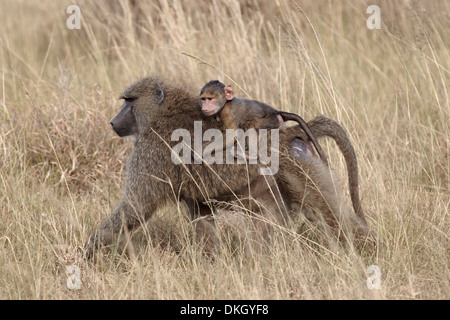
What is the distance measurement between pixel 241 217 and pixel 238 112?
0.61 meters

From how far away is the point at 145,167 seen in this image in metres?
3.70

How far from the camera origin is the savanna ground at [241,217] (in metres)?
3.25

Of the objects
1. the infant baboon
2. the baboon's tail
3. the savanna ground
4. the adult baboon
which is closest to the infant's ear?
the infant baboon

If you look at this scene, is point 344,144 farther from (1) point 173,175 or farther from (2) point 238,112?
(1) point 173,175

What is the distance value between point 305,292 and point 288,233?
0.69m

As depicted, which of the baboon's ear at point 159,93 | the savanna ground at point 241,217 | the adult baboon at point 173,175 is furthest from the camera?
the baboon's ear at point 159,93

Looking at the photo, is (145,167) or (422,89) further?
(422,89)

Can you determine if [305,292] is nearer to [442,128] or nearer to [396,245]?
[396,245]

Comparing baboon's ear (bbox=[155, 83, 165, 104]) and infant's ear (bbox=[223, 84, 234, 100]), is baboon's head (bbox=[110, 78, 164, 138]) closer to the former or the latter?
baboon's ear (bbox=[155, 83, 165, 104])

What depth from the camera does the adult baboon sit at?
351 centimetres

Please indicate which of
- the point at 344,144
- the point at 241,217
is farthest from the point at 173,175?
the point at 344,144

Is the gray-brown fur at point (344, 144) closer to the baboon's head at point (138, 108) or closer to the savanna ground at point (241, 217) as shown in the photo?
the savanna ground at point (241, 217)

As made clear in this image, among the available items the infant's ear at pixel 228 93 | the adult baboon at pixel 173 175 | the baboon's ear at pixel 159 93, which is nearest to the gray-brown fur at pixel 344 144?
the adult baboon at pixel 173 175
